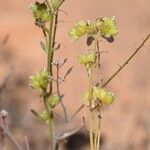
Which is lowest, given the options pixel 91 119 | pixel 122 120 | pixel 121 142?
pixel 91 119

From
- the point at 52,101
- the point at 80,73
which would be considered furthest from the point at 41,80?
the point at 80,73

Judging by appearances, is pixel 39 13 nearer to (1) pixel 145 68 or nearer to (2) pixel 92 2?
(1) pixel 145 68

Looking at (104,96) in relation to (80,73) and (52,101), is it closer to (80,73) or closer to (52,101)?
(52,101)

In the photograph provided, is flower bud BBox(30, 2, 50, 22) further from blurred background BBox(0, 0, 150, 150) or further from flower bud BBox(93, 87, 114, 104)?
blurred background BBox(0, 0, 150, 150)

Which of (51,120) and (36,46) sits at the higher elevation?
(36,46)

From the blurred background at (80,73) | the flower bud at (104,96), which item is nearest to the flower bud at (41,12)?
the flower bud at (104,96)

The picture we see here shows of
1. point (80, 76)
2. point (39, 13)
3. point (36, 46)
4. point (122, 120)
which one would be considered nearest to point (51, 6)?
point (39, 13)

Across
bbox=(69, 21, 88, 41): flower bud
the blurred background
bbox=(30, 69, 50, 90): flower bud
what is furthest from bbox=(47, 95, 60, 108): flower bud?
the blurred background

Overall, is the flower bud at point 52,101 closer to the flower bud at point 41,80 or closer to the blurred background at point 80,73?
the flower bud at point 41,80

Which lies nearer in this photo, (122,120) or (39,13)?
(39,13)
